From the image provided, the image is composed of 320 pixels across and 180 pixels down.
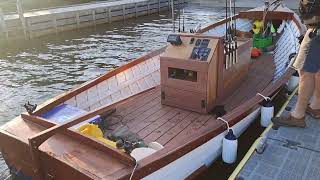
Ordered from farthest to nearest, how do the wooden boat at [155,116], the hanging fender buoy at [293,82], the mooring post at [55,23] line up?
the mooring post at [55,23], the hanging fender buoy at [293,82], the wooden boat at [155,116]

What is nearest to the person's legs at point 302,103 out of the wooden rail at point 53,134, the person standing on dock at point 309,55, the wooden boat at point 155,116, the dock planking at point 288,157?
the person standing on dock at point 309,55

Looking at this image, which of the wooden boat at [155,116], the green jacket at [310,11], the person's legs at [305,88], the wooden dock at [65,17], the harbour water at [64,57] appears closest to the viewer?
the wooden boat at [155,116]

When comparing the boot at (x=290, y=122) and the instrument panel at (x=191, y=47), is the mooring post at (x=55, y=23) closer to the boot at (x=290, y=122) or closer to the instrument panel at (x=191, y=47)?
the instrument panel at (x=191, y=47)

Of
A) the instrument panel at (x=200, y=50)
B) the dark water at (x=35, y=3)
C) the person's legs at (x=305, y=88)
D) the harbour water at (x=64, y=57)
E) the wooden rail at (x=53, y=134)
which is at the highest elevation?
the dark water at (x=35, y=3)

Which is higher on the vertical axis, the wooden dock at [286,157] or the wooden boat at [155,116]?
the wooden boat at [155,116]

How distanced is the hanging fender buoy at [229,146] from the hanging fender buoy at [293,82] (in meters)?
2.88

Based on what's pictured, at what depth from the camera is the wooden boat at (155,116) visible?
4.00 m

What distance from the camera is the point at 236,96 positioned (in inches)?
263

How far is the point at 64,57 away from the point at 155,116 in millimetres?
10852

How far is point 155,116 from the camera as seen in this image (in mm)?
5844

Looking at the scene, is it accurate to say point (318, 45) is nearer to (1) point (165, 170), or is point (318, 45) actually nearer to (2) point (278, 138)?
(2) point (278, 138)

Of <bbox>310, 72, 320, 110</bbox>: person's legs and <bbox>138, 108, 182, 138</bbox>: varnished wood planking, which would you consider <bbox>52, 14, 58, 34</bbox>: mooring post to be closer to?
<bbox>138, 108, 182, 138</bbox>: varnished wood planking

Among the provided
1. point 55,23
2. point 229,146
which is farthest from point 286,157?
point 55,23

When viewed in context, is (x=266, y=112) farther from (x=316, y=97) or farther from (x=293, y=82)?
(x=293, y=82)
